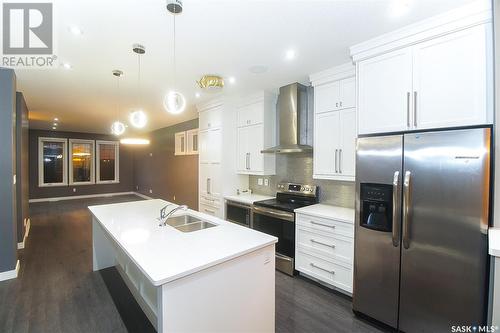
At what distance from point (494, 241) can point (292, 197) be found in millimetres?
2262

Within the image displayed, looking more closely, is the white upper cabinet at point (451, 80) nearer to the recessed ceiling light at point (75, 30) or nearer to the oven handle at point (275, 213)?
the oven handle at point (275, 213)

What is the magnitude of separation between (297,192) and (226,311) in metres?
2.23

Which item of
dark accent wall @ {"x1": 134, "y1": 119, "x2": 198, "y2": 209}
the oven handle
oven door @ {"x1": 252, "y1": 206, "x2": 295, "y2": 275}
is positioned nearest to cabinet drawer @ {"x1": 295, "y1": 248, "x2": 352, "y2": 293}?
oven door @ {"x1": 252, "y1": 206, "x2": 295, "y2": 275}

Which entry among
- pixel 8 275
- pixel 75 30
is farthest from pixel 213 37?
pixel 8 275

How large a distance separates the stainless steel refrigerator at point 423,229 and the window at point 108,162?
10190mm

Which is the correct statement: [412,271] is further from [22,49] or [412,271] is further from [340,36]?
[22,49]

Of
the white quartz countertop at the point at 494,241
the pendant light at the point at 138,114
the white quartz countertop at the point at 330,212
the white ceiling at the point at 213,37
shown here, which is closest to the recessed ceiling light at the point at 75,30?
the white ceiling at the point at 213,37

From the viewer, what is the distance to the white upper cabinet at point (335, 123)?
8.89ft

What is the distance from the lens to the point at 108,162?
967 centimetres

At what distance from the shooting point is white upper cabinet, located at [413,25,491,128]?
65.9 inches

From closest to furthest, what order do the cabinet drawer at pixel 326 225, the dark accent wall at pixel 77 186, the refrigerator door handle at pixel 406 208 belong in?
the refrigerator door handle at pixel 406 208, the cabinet drawer at pixel 326 225, the dark accent wall at pixel 77 186

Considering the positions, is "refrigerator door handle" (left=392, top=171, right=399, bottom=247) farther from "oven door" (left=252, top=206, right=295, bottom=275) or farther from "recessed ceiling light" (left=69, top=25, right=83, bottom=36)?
"recessed ceiling light" (left=69, top=25, right=83, bottom=36)

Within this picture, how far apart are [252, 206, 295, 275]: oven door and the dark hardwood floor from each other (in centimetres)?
18

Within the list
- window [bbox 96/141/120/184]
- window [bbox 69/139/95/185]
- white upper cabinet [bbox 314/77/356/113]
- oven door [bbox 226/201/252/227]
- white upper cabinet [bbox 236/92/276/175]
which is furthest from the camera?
window [bbox 96/141/120/184]
